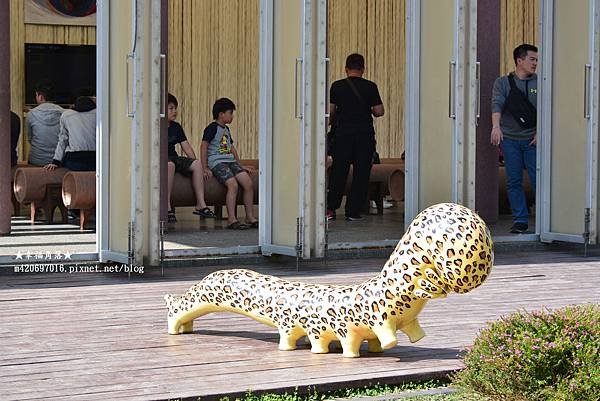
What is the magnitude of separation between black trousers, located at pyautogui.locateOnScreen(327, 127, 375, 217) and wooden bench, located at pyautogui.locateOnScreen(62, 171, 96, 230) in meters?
2.95

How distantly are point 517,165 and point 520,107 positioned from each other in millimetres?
557

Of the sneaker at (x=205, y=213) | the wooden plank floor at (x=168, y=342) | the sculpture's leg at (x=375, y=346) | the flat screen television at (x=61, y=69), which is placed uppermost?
the flat screen television at (x=61, y=69)

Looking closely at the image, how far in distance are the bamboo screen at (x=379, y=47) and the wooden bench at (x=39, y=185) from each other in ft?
20.7

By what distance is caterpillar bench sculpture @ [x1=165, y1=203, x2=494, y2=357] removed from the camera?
5.74m

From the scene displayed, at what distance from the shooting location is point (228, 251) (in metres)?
10.2

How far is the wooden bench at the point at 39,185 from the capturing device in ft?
40.3

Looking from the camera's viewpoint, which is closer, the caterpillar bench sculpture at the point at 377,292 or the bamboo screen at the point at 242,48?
the caterpillar bench sculpture at the point at 377,292

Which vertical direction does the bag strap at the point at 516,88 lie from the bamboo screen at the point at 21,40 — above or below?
below

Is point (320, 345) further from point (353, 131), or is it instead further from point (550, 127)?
point (353, 131)

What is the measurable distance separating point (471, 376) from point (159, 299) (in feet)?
11.7

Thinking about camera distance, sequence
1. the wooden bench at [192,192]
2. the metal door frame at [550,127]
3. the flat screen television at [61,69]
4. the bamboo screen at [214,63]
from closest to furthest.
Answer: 1. the metal door frame at [550,127]
2. the wooden bench at [192,192]
3. the flat screen television at [61,69]
4. the bamboo screen at [214,63]

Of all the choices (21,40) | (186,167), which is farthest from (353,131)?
(21,40)

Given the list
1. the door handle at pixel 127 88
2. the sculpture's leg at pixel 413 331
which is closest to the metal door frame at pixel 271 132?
the door handle at pixel 127 88

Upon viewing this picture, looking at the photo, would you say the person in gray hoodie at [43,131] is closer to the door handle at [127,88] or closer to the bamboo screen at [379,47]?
the door handle at [127,88]
